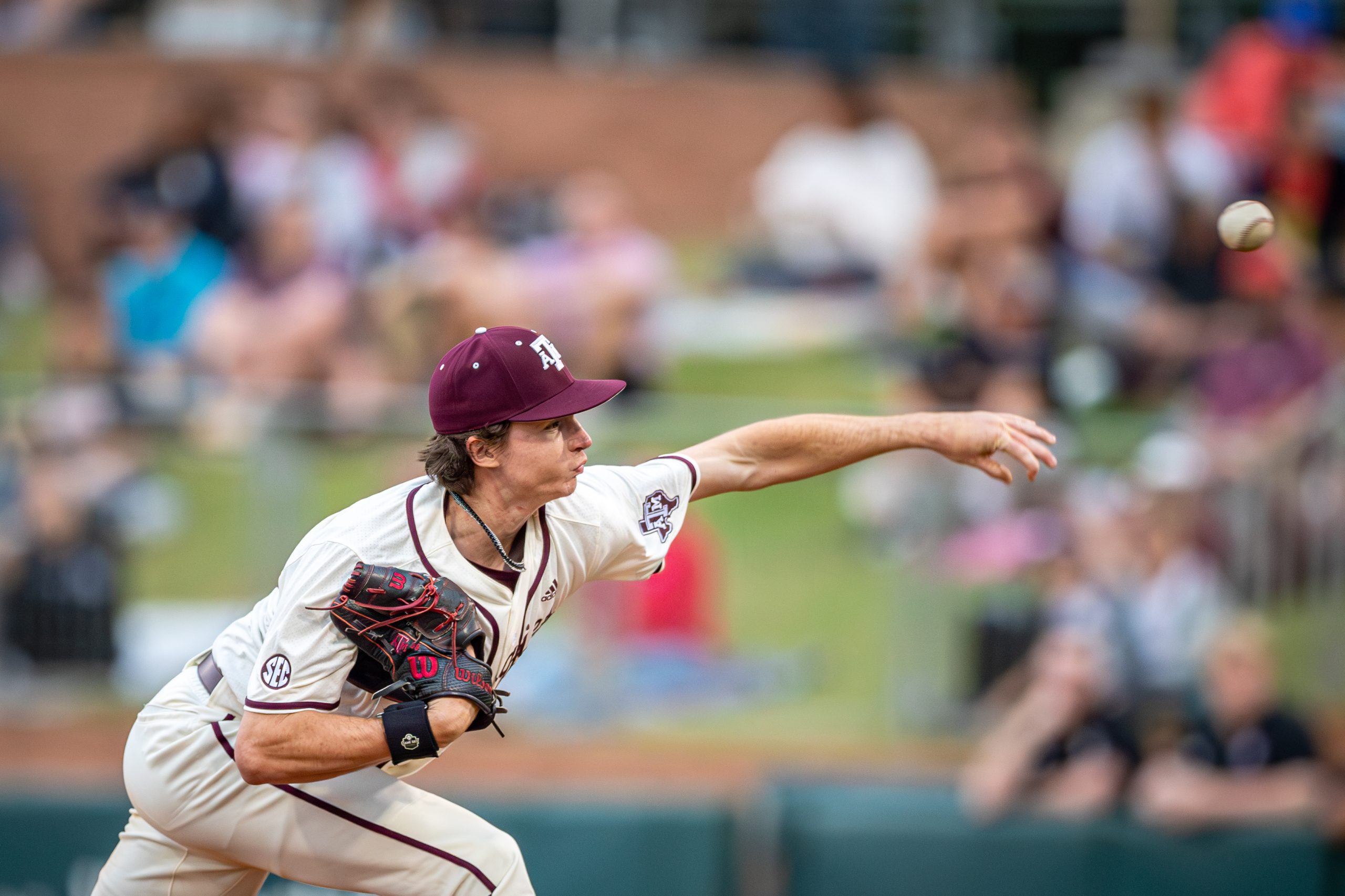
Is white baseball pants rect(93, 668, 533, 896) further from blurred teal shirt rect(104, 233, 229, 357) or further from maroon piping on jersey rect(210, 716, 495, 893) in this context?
blurred teal shirt rect(104, 233, 229, 357)

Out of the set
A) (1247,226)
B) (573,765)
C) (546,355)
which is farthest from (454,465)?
(573,765)

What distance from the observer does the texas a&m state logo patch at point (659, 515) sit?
14.4 ft

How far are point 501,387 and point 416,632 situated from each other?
2.10 feet

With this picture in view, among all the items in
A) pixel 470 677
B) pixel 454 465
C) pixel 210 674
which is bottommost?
pixel 210 674

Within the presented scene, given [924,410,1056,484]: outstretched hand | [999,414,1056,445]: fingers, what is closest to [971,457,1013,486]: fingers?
[924,410,1056,484]: outstretched hand

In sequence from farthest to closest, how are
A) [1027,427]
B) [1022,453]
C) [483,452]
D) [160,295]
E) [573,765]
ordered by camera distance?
[160,295]
[573,765]
[1027,427]
[1022,453]
[483,452]

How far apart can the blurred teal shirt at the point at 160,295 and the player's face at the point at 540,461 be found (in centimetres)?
608

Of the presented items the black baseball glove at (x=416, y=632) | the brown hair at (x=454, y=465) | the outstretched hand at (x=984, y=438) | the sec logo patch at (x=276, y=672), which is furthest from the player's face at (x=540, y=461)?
the outstretched hand at (x=984, y=438)

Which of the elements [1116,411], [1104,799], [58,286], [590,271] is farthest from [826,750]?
[58,286]

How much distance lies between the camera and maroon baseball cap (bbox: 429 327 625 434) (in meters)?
3.83

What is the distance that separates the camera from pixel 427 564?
3.87 meters

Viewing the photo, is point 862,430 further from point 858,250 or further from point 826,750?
point 858,250

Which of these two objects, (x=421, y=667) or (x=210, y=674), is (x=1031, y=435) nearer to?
(x=421, y=667)

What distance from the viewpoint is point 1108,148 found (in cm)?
1068
